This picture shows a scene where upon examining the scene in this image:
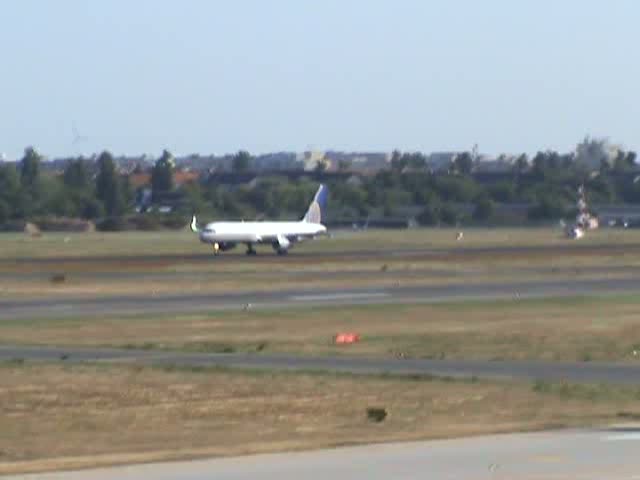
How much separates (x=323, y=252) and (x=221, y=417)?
272ft

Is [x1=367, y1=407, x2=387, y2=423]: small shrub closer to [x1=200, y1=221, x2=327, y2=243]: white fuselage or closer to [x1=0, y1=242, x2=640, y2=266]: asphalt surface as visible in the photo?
[x1=0, y1=242, x2=640, y2=266]: asphalt surface

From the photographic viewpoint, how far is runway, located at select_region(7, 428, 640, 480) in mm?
16625

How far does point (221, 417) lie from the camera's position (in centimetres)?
2364

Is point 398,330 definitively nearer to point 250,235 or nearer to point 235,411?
point 235,411

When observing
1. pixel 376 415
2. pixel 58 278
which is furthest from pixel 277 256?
pixel 376 415

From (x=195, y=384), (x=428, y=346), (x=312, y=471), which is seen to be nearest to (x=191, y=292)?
(x=428, y=346)

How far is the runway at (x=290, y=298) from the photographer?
5022cm

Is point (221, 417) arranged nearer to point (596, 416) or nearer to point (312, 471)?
point (596, 416)

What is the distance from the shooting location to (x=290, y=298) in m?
55.3

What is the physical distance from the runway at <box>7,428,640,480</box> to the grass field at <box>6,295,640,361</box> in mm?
14180

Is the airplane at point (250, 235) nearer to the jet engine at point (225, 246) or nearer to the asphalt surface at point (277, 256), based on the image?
the jet engine at point (225, 246)

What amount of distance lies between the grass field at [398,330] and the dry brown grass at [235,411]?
20.4ft

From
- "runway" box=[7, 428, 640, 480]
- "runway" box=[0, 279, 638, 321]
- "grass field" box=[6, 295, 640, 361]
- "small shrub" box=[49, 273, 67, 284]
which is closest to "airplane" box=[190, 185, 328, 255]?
"small shrub" box=[49, 273, 67, 284]

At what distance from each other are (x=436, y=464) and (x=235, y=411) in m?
7.23
